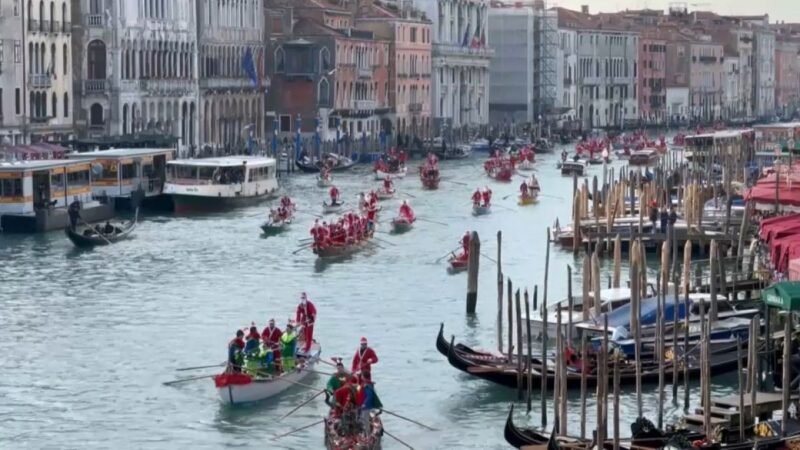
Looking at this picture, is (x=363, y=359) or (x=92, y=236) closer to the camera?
(x=363, y=359)

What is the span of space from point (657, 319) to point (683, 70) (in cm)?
5538

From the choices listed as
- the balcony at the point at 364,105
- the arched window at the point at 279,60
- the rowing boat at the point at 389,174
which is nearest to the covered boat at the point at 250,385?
the rowing boat at the point at 389,174

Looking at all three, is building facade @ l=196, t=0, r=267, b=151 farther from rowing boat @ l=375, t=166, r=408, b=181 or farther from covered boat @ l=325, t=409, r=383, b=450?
covered boat @ l=325, t=409, r=383, b=450

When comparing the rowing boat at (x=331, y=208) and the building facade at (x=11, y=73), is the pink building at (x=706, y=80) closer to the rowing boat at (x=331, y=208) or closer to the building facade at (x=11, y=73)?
A: the building facade at (x=11, y=73)

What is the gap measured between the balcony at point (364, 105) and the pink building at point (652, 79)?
63.4 ft

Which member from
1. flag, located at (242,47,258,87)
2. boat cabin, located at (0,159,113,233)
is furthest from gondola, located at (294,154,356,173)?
boat cabin, located at (0,159,113,233)

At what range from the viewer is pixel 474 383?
1488cm

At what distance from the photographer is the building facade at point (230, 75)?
41312 millimetres

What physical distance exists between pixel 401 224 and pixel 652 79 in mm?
42026

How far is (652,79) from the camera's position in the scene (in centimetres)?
6744

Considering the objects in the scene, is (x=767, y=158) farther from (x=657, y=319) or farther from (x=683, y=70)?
(x=683, y=70)

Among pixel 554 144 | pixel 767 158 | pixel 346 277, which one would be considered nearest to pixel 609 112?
pixel 554 144

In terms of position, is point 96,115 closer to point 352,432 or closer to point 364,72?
point 364,72

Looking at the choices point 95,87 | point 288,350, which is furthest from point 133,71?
point 288,350
